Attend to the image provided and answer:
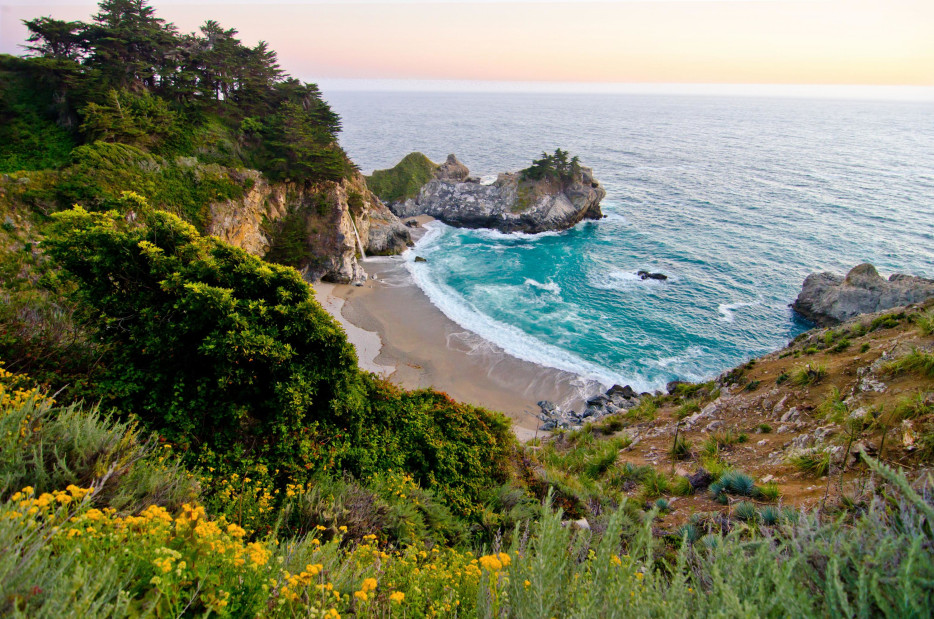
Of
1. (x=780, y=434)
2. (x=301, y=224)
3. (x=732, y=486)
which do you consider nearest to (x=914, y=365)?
(x=780, y=434)

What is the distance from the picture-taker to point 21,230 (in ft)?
61.9

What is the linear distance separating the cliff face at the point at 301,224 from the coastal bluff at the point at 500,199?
1698 cm

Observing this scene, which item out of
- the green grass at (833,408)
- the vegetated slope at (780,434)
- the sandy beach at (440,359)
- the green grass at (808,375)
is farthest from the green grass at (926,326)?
the sandy beach at (440,359)

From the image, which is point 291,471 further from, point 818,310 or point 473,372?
point 818,310

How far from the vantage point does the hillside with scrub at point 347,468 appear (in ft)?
10.5

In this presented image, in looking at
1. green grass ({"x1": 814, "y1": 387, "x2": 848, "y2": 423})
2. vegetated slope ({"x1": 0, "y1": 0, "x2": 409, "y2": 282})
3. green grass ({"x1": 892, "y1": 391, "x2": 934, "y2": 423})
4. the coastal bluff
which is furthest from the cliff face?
green grass ({"x1": 892, "y1": 391, "x2": 934, "y2": 423})

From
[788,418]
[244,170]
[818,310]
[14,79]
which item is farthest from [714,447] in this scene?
[14,79]

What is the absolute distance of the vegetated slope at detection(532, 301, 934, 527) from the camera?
869 centimetres

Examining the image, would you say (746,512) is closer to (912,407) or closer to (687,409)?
(912,407)

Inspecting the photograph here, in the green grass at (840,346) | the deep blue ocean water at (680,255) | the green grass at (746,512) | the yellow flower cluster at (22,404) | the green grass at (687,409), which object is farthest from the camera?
the deep blue ocean water at (680,255)

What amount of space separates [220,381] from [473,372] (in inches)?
718

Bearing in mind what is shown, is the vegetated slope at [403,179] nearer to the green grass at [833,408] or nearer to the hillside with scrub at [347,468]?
the hillside with scrub at [347,468]

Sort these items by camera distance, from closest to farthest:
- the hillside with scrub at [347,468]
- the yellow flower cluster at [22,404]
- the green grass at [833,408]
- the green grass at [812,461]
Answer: the hillside with scrub at [347,468] < the yellow flower cluster at [22,404] < the green grass at [812,461] < the green grass at [833,408]

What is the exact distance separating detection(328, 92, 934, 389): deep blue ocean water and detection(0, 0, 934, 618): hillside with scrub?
11.3 meters
